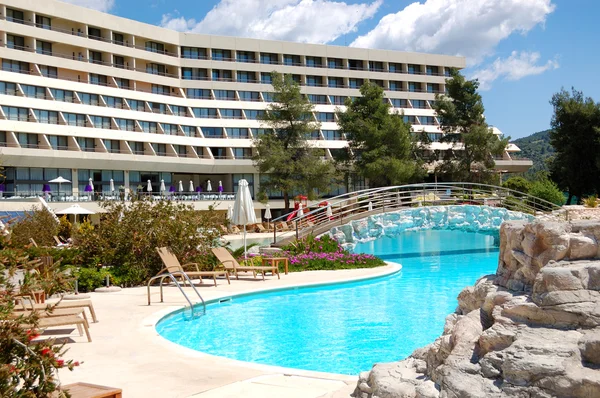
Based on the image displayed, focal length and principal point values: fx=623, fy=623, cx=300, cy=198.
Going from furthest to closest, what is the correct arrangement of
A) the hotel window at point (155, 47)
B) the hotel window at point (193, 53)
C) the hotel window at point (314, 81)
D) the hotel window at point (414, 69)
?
the hotel window at point (414, 69), the hotel window at point (314, 81), the hotel window at point (193, 53), the hotel window at point (155, 47)

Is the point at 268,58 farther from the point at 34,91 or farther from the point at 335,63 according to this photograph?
the point at 34,91

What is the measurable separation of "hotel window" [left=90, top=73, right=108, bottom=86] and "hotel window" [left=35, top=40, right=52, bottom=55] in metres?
3.96

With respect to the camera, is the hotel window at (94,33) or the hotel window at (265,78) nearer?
the hotel window at (94,33)

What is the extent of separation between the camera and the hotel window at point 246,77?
64.6 meters

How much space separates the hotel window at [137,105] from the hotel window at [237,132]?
844 cm

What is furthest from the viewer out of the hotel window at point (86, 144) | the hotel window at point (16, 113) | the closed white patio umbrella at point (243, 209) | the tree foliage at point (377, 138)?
the hotel window at point (86, 144)

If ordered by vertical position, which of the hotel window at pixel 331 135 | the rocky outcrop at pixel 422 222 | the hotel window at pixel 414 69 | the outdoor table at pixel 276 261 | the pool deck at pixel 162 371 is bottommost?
the pool deck at pixel 162 371

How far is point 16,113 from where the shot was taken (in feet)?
158

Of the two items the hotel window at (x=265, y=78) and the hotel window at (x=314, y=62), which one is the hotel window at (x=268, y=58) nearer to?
the hotel window at (x=265, y=78)

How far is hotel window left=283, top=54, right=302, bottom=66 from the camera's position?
66.5m

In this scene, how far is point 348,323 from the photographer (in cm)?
1261

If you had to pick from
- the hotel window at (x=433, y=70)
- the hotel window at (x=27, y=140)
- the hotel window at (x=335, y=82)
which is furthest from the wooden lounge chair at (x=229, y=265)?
the hotel window at (x=433, y=70)

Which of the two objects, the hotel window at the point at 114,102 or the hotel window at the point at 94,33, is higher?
the hotel window at the point at 94,33

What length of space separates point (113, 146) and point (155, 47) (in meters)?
12.3
